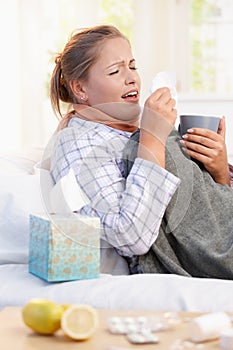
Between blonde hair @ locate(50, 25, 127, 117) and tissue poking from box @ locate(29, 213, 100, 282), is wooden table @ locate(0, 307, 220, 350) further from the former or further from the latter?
blonde hair @ locate(50, 25, 127, 117)

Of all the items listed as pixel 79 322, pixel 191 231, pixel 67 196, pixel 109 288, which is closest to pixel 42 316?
pixel 79 322

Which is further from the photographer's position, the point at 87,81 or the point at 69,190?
the point at 87,81

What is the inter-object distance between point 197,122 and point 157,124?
0.13m

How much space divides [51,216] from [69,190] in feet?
0.38

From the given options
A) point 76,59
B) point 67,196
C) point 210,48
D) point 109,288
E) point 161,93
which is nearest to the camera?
point 109,288

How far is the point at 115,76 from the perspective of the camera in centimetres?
169

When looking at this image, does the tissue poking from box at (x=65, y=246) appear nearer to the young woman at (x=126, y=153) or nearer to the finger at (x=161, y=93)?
the young woman at (x=126, y=153)

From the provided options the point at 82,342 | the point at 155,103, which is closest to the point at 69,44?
the point at 155,103

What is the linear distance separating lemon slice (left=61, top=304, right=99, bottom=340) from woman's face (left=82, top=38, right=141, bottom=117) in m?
0.73

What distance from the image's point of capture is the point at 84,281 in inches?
54.4

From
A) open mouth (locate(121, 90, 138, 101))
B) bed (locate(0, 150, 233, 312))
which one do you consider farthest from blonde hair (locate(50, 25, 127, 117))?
bed (locate(0, 150, 233, 312))

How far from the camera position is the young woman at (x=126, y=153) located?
1.51 m

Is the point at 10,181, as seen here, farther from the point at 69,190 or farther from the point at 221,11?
the point at 221,11

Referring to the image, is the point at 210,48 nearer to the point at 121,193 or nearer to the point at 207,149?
the point at 207,149
